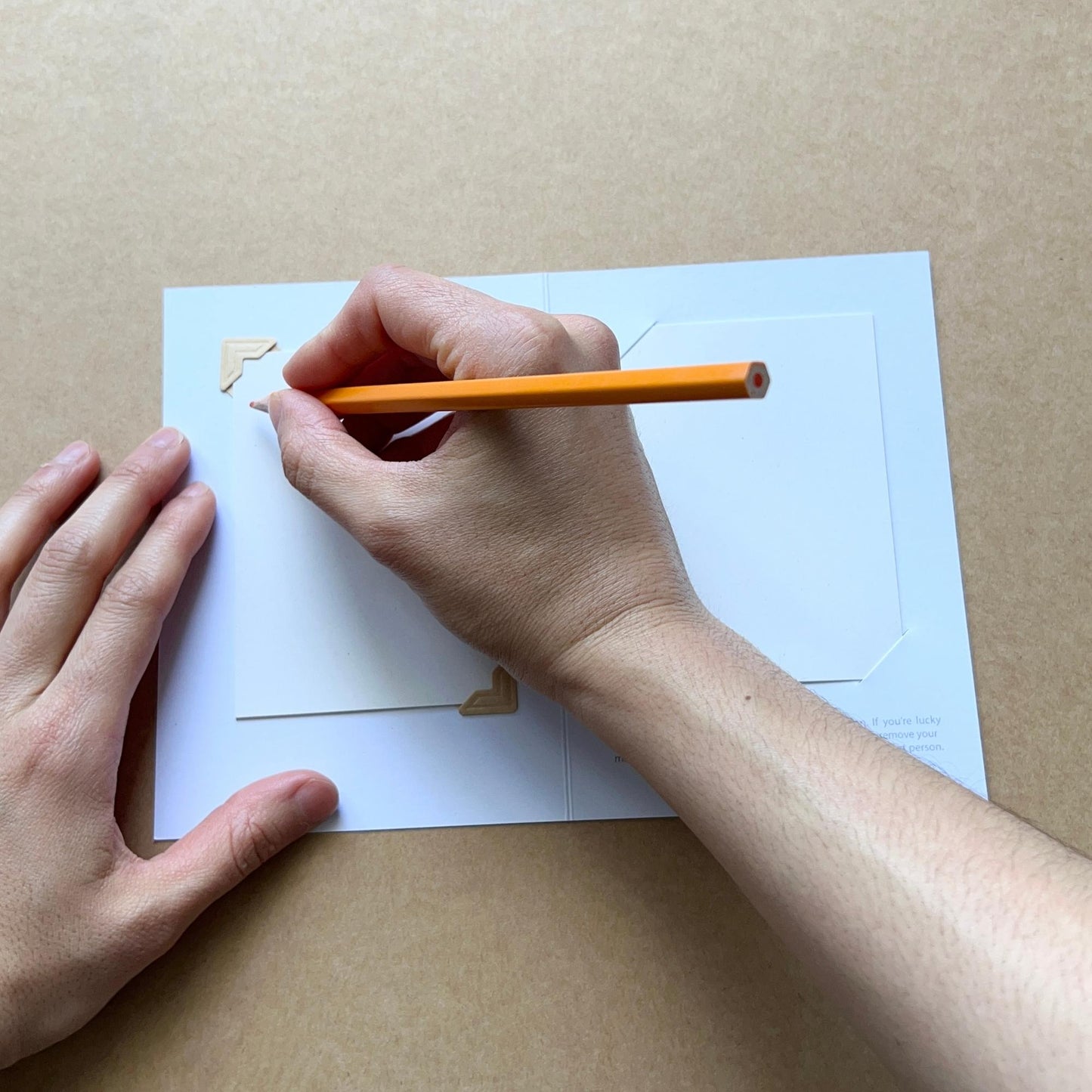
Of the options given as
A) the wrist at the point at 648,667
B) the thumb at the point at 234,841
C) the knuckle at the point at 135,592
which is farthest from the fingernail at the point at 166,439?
the wrist at the point at 648,667

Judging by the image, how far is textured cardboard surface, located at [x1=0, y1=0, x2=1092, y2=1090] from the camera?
0.74 metres

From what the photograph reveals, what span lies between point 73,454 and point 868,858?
2.42 feet

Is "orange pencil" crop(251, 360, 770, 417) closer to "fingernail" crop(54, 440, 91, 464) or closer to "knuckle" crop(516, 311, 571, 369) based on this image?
"knuckle" crop(516, 311, 571, 369)

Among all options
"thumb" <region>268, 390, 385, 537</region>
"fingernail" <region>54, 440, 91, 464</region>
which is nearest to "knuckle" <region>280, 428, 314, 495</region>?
"thumb" <region>268, 390, 385, 537</region>

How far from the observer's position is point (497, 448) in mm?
590

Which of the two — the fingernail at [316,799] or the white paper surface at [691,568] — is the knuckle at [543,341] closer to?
the white paper surface at [691,568]

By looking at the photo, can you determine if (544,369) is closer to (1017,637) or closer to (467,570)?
(467,570)

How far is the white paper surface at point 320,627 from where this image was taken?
0.73 m

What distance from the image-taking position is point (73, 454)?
748 mm

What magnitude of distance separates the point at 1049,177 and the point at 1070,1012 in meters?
0.75

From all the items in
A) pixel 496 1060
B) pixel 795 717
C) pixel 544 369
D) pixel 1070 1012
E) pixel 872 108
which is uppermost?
pixel 872 108

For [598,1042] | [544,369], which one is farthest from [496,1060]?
[544,369]

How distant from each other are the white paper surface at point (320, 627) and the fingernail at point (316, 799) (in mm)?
65

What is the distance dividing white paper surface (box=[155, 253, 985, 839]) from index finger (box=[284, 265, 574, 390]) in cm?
10
